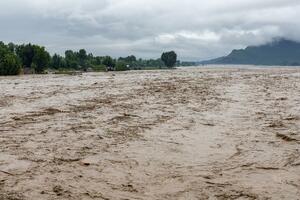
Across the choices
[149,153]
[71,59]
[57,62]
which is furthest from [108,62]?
[149,153]

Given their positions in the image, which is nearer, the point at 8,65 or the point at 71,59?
the point at 8,65

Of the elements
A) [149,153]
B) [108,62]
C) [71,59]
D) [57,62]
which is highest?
[71,59]

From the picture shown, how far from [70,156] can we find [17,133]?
110 inches

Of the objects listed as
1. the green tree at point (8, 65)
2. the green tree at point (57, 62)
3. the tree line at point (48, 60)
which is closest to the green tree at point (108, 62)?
the tree line at point (48, 60)

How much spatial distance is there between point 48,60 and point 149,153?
6339 cm

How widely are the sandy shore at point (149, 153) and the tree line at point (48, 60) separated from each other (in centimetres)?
4488

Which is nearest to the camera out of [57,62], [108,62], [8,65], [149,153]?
[149,153]

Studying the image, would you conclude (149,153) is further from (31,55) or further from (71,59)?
(71,59)

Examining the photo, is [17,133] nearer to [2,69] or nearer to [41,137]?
[41,137]

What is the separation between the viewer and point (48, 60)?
6988 centimetres

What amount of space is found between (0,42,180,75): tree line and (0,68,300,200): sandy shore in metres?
44.9

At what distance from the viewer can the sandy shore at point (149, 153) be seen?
622 centimetres

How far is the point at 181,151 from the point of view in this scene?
28.7 ft

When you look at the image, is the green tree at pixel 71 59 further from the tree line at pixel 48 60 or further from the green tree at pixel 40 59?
the green tree at pixel 40 59
